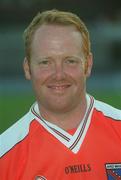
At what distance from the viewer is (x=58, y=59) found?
5.66ft

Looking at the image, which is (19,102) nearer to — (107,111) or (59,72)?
(107,111)

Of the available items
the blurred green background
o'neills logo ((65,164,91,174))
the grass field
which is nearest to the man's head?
o'neills logo ((65,164,91,174))

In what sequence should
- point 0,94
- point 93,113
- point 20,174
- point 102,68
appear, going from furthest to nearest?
point 102,68 < point 0,94 < point 93,113 < point 20,174

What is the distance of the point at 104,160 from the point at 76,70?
1.17ft

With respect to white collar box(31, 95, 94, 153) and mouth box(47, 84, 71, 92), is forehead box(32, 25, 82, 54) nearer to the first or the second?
mouth box(47, 84, 71, 92)

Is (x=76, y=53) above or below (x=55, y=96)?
above

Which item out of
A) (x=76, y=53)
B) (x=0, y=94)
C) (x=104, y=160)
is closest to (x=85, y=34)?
(x=76, y=53)

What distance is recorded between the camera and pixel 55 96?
1.78 m

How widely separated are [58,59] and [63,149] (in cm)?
35

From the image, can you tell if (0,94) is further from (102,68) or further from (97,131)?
(97,131)

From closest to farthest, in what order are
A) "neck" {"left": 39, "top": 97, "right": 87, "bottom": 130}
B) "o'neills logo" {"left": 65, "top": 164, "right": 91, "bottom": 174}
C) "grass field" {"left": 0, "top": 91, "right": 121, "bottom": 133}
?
"o'neills logo" {"left": 65, "top": 164, "right": 91, "bottom": 174} < "neck" {"left": 39, "top": 97, "right": 87, "bottom": 130} < "grass field" {"left": 0, "top": 91, "right": 121, "bottom": 133}

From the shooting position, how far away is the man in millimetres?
1729

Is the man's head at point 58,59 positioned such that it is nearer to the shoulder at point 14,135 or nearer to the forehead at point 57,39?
the forehead at point 57,39

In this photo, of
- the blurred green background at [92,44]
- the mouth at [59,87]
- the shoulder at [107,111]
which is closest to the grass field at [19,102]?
the blurred green background at [92,44]
